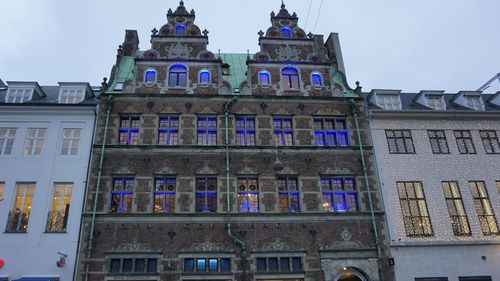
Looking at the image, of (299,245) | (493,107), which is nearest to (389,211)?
(299,245)

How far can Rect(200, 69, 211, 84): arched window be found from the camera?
24.1 m

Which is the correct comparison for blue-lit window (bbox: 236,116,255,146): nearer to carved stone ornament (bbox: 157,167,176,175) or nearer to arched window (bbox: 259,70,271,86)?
arched window (bbox: 259,70,271,86)

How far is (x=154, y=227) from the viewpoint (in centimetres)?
1997

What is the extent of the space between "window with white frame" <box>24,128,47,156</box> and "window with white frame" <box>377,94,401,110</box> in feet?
67.6

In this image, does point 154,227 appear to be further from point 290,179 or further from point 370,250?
point 370,250

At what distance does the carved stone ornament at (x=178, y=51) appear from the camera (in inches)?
971

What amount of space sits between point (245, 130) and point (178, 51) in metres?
6.99

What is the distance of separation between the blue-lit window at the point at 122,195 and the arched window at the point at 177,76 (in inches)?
260

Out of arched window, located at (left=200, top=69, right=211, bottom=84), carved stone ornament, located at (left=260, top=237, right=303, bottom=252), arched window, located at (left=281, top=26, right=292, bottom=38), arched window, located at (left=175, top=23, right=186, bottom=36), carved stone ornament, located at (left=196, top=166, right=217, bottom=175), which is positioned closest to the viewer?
carved stone ornament, located at (left=260, top=237, right=303, bottom=252)

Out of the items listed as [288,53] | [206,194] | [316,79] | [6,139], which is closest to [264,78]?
[288,53]

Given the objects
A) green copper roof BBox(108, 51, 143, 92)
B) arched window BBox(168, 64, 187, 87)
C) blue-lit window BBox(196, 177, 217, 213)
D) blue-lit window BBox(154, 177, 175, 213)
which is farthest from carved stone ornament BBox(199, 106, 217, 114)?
green copper roof BBox(108, 51, 143, 92)

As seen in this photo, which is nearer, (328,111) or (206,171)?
(206,171)

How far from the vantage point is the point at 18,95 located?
23.2 m

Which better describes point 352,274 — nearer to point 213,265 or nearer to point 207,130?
point 213,265
